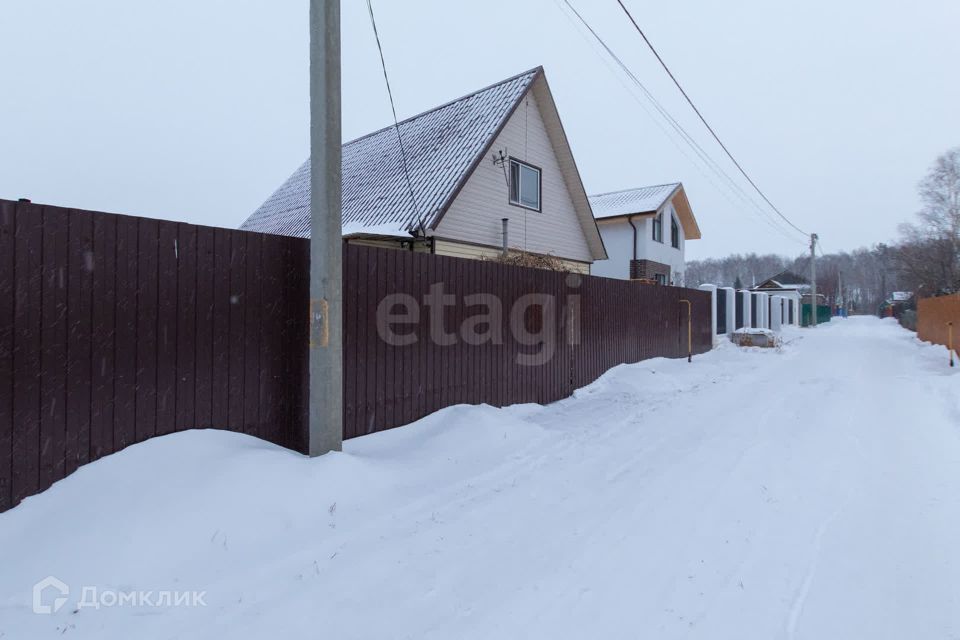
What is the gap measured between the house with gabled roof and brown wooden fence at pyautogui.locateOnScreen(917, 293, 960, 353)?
32.7 feet

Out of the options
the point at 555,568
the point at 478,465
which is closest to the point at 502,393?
the point at 478,465

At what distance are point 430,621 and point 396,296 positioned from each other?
3.71 m

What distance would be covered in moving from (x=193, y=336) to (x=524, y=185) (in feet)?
34.3

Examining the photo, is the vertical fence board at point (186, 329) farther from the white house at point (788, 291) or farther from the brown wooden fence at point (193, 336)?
the white house at point (788, 291)

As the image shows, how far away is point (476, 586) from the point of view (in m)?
2.84

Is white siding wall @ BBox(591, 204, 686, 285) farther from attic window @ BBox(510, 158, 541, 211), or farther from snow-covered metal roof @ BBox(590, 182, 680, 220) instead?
attic window @ BBox(510, 158, 541, 211)

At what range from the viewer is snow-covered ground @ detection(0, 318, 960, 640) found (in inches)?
99.7

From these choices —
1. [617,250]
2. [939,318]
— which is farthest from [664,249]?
[939,318]

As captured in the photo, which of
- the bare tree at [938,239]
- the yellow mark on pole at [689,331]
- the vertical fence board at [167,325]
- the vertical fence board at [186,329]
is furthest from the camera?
the bare tree at [938,239]

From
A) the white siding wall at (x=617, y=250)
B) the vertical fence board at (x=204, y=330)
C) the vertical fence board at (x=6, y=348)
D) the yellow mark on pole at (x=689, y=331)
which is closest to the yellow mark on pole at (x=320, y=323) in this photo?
the vertical fence board at (x=204, y=330)

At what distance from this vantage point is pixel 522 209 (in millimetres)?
12938

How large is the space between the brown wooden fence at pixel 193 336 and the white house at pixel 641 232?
15.8 meters

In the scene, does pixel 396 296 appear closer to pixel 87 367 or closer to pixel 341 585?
pixel 87 367

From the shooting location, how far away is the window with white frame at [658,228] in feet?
73.7
